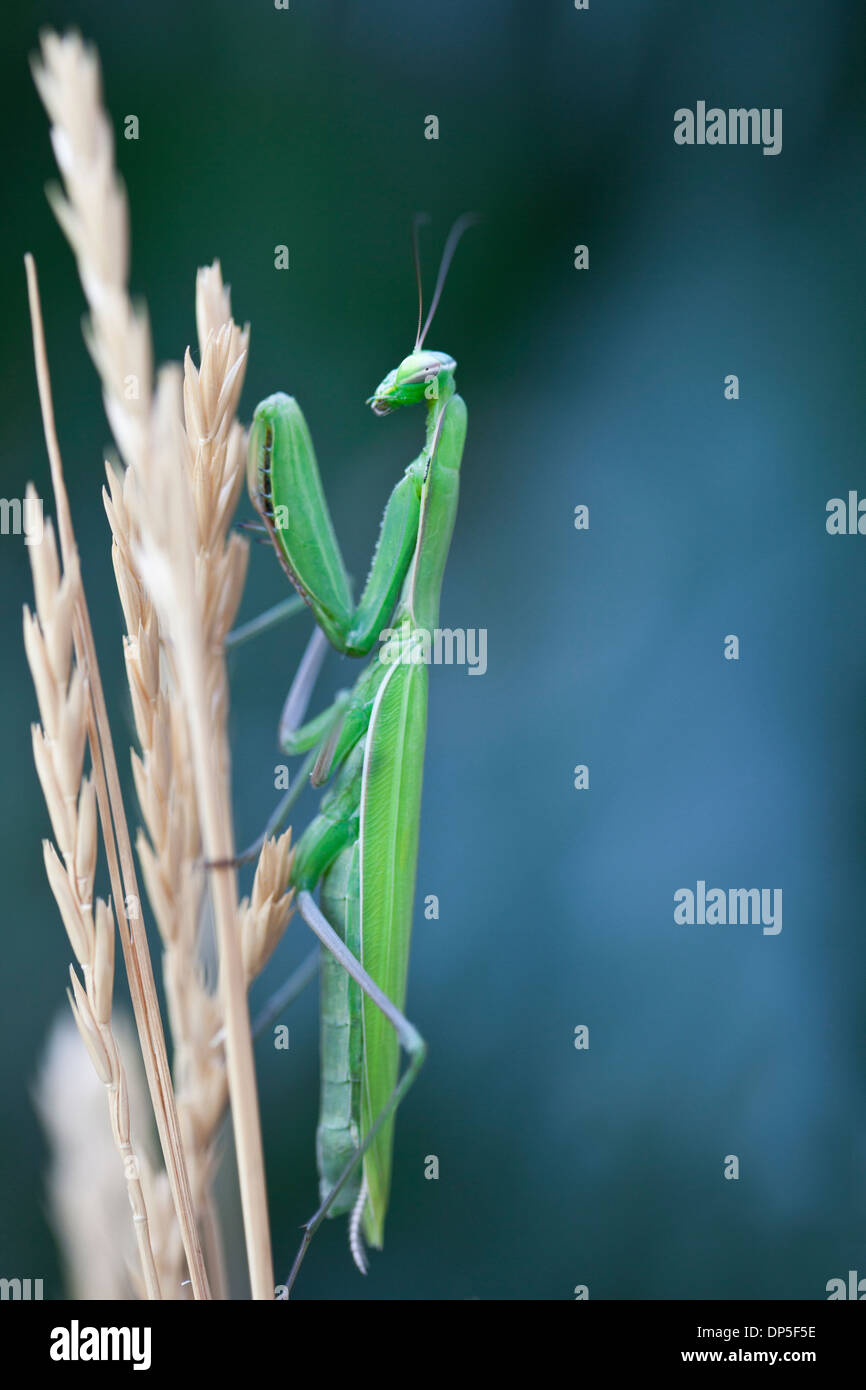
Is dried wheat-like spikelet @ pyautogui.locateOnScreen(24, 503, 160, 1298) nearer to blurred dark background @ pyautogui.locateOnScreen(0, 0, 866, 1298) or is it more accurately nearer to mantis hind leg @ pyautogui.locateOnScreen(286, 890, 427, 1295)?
mantis hind leg @ pyautogui.locateOnScreen(286, 890, 427, 1295)

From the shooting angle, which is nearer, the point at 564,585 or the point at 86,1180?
the point at 86,1180

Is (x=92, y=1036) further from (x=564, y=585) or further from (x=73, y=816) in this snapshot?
(x=564, y=585)

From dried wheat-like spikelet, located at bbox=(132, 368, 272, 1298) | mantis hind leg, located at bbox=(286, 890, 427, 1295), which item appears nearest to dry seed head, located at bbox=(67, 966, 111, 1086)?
dried wheat-like spikelet, located at bbox=(132, 368, 272, 1298)

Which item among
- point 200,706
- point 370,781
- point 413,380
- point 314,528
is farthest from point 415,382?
point 200,706

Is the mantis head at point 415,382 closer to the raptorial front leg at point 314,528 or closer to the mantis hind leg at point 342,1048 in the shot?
the raptorial front leg at point 314,528

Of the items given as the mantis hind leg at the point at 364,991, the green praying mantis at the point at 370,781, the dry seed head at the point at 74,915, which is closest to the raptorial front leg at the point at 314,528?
the green praying mantis at the point at 370,781

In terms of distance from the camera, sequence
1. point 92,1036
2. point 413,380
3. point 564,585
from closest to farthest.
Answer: point 92,1036, point 413,380, point 564,585

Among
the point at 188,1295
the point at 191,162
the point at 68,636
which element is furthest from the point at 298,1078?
the point at 191,162

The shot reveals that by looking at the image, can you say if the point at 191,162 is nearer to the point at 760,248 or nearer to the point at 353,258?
the point at 353,258
